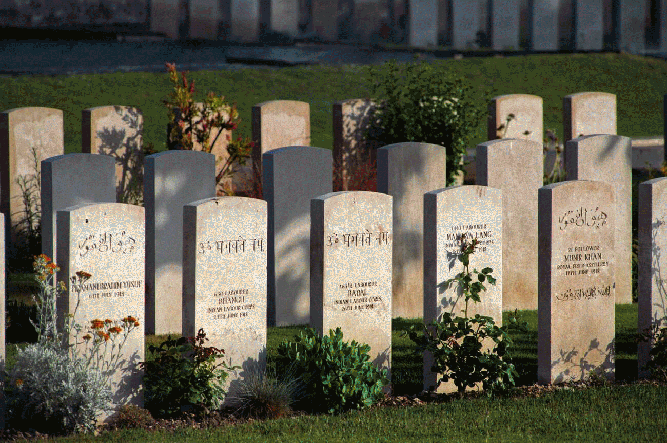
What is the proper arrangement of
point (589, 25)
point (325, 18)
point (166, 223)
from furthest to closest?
point (589, 25), point (325, 18), point (166, 223)

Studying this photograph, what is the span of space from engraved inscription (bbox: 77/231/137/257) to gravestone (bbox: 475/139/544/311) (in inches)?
142

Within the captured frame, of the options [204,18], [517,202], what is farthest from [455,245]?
[204,18]

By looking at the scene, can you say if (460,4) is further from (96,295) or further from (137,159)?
(96,295)

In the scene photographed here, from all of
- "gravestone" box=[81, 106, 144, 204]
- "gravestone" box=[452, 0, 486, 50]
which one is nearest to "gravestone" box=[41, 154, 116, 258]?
"gravestone" box=[81, 106, 144, 204]

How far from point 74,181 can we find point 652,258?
4390mm

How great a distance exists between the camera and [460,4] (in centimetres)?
2738

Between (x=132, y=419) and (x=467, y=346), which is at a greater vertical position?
(x=467, y=346)

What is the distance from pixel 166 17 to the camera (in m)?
26.4

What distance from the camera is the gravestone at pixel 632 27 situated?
28.0 metres

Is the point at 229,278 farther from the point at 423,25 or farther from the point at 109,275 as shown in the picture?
the point at 423,25

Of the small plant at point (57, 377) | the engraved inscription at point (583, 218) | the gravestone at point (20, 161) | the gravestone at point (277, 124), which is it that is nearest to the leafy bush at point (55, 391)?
the small plant at point (57, 377)

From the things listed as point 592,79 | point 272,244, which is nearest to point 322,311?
point 272,244

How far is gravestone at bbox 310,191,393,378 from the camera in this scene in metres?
6.16

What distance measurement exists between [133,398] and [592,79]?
65.0 ft
